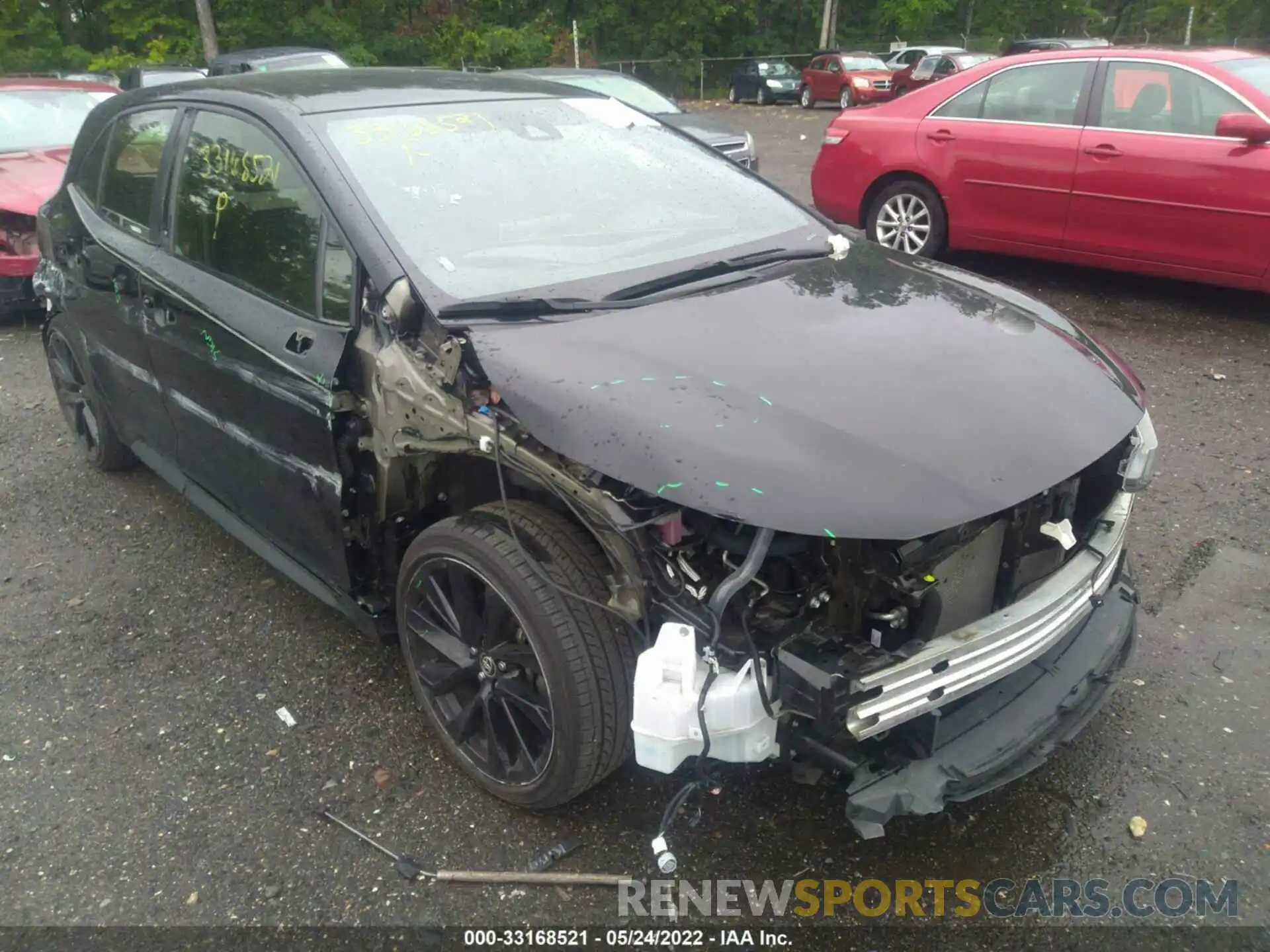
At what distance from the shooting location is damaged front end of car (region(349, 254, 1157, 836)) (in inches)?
77.7

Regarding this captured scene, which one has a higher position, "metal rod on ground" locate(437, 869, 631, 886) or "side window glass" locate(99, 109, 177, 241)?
"side window glass" locate(99, 109, 177, 241)

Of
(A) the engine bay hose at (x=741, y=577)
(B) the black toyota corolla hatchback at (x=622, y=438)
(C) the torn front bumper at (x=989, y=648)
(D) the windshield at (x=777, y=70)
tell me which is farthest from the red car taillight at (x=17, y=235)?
(D) the windshield at (x=777, y=70)

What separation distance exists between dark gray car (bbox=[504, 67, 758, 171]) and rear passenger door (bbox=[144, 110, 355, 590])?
5515 mm

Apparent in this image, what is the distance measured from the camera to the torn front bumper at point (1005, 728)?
208 cm

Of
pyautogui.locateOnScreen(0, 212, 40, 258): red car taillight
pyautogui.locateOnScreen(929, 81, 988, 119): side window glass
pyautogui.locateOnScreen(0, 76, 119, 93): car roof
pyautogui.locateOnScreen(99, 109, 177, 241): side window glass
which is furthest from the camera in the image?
pyautogui.locateOnScreen(0, 76, 119, 93): car roof

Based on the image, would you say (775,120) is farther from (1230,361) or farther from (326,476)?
(326,476)

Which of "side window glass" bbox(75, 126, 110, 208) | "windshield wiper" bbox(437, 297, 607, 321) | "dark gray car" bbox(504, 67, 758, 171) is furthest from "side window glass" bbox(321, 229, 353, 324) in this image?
"dark gray car" bbox(504, 67, 758, 171)

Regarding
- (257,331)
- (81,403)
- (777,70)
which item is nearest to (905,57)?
(777,70)

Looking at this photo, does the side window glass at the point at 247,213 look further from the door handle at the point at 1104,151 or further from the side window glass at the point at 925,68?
the side window glass at the point at 925,68

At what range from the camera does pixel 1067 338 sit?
2.77 metres

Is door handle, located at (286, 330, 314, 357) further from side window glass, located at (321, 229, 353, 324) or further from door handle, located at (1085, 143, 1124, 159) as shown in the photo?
door handle, located at (1085, 143, 1124, 159)

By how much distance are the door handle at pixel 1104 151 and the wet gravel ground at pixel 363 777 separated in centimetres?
255

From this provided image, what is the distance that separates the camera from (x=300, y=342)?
2.71m

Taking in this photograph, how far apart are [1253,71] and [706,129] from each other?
4495 millimetres
